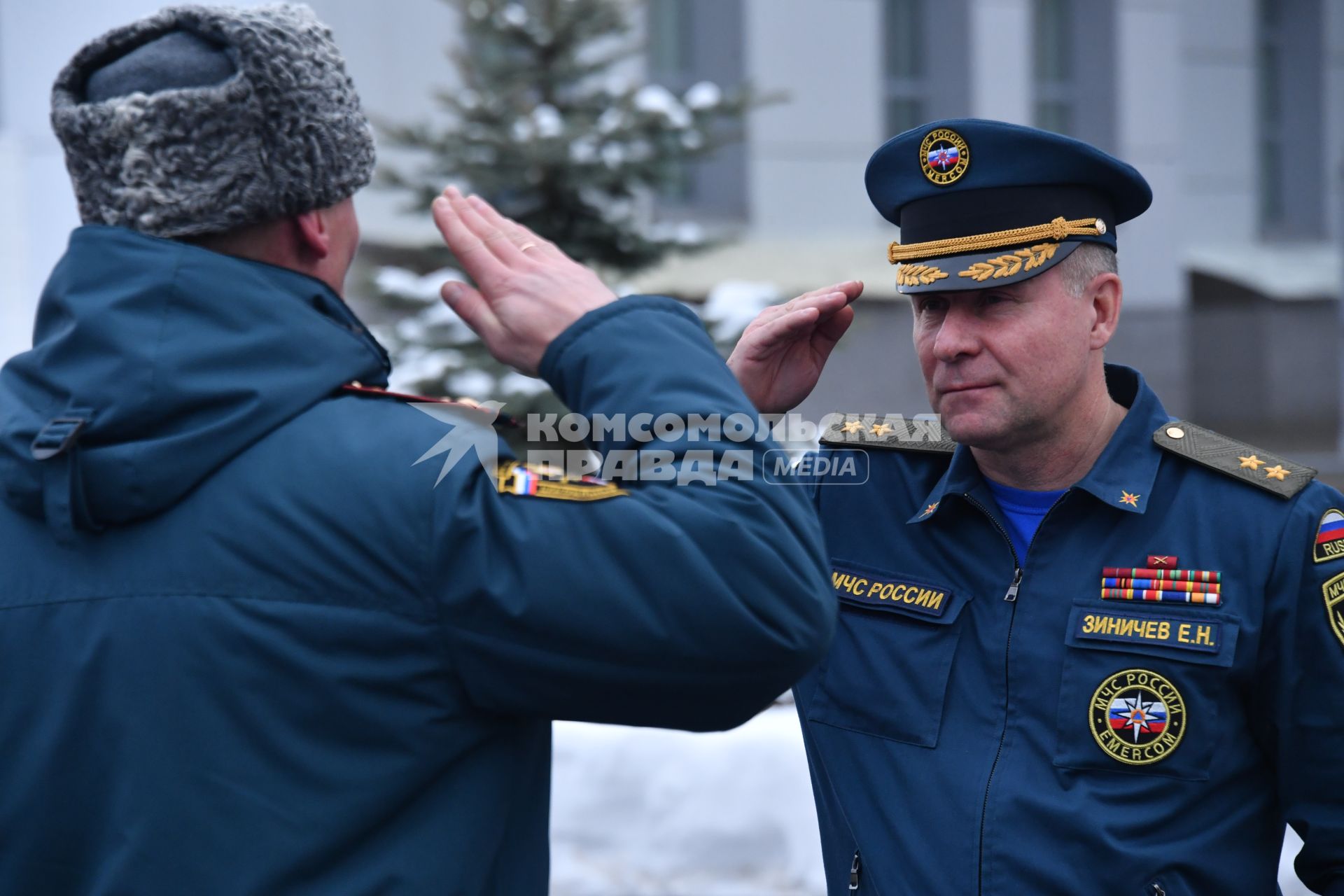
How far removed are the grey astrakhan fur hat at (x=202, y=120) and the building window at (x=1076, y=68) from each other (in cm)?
1073

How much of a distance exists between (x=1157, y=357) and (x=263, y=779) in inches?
444

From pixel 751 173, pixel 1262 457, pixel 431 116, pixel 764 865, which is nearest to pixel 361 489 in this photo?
pixel 1262 457

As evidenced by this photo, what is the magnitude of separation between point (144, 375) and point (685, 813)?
309 centimetres

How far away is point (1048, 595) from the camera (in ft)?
7.20

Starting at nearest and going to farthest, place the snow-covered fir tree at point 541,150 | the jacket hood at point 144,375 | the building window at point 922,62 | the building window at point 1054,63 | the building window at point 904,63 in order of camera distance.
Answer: the jacket hood at point 144,375 → the snow-covered fir tree at point 541,150 → the building window at point 922,62 → the building window at point 904,63 → the building window at point 1054,63

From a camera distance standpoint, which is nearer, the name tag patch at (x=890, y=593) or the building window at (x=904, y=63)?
the name tag patch at (x=890, y=593)

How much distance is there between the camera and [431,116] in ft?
25.1

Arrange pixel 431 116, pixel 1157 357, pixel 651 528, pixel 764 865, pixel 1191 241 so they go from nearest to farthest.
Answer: pixel 651 528 < pixel 764 865 < pixel 431 116 < pixel 1157 357 < pixel 1191 241

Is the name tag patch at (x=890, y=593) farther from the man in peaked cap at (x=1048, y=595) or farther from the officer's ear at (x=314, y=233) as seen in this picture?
the officer's ear at (x=314, y=233)

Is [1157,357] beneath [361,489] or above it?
beneath

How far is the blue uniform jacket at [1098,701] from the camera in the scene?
79.8 inches

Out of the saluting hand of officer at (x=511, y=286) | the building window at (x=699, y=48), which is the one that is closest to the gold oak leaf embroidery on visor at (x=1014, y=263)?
the saluting hand of officer at (x=511, y=286)

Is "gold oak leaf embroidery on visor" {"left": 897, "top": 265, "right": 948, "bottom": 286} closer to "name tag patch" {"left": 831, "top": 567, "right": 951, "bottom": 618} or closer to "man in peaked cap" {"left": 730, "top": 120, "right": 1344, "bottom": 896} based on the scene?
"man in peaked cap" {"left": 730, "top": 120, "right": 1344, "bottom": 896}

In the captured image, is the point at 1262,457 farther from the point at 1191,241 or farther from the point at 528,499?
the point at 1191,241
